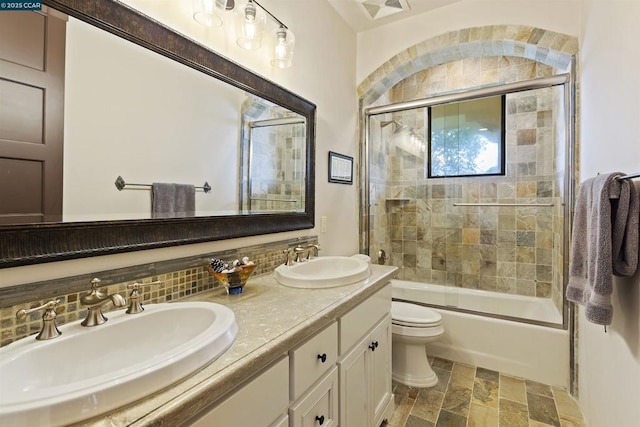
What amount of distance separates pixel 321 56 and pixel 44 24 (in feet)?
5.33

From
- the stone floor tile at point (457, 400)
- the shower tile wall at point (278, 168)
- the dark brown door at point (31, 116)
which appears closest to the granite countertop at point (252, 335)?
the shower tile wall at point (278, 168)

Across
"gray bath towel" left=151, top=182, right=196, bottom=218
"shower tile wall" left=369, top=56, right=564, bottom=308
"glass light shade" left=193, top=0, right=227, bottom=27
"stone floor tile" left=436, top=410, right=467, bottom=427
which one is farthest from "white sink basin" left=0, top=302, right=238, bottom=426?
"shower tile wall" left=369, top=56, right=564, bottom=308

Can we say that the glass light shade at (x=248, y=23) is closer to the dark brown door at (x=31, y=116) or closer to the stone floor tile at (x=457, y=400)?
the dark brown door at (x=31, y=116)

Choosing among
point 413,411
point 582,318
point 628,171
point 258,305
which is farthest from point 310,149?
point 582,318

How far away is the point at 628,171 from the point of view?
1199 mm

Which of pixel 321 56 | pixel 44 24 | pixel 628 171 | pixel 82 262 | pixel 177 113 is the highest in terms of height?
pixel 321 56

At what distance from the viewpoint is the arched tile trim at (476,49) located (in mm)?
1996

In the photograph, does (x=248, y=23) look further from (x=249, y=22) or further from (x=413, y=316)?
(x=413, y=316)

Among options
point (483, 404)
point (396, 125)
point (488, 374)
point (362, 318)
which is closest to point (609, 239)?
point (362, 318)

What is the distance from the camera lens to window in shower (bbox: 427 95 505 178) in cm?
303

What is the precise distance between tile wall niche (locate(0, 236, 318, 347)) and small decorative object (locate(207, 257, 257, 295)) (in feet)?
0.24

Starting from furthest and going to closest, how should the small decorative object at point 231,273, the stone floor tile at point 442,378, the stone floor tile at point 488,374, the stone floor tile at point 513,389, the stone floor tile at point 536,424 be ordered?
the stone floor tile at point 488,374 → the stone floor tile at point 442,378 → the stone floor tile at point 513,389 → the stone floor tile at point 536,424 → the small decorative object at point 231,273

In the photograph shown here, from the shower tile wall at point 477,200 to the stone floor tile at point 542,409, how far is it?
0.83 m

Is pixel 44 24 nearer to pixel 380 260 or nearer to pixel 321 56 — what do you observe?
pixel 321 56
